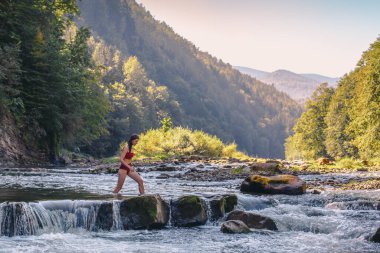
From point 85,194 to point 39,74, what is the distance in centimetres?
1898

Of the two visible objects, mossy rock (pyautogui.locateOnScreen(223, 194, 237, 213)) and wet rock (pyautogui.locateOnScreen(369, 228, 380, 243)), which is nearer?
wet rock (pyautogui.locateOnScreen(369, 228, 380, 243))

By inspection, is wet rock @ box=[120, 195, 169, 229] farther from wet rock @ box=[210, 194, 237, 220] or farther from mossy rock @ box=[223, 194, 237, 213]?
mossy rock @ box=[223, 194, 237, 213]

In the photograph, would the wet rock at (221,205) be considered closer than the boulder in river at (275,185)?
Yes

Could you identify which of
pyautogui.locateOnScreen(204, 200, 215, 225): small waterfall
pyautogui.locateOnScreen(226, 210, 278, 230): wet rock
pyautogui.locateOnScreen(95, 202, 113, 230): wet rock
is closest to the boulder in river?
pyautogui.locateOnScreen(204, 200, 215, 225): small waterfall

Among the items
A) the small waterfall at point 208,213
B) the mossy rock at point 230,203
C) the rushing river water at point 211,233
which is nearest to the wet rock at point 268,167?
the rushing river water at point 211,233

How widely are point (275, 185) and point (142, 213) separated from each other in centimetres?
699

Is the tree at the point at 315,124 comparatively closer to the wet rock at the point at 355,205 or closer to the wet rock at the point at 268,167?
the wet rock at the point at 268,167

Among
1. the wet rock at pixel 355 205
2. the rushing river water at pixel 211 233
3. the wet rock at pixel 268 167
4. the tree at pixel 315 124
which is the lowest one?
the rushing river water at pixel 211 233

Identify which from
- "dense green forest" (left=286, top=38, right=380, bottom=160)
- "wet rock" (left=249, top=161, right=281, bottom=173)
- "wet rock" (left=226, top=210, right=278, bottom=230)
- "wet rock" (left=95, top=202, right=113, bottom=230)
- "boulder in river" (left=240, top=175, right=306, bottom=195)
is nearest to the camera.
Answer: "wet rock" (left=95, top=202, right=113, bottom=230)

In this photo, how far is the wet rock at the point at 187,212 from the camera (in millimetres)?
12086

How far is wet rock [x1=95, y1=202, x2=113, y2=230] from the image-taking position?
11383 mm

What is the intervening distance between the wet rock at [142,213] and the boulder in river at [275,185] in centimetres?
626

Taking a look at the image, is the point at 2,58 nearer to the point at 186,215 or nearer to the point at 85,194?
the point at 85,194

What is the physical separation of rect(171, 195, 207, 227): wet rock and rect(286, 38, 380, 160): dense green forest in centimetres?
2915
